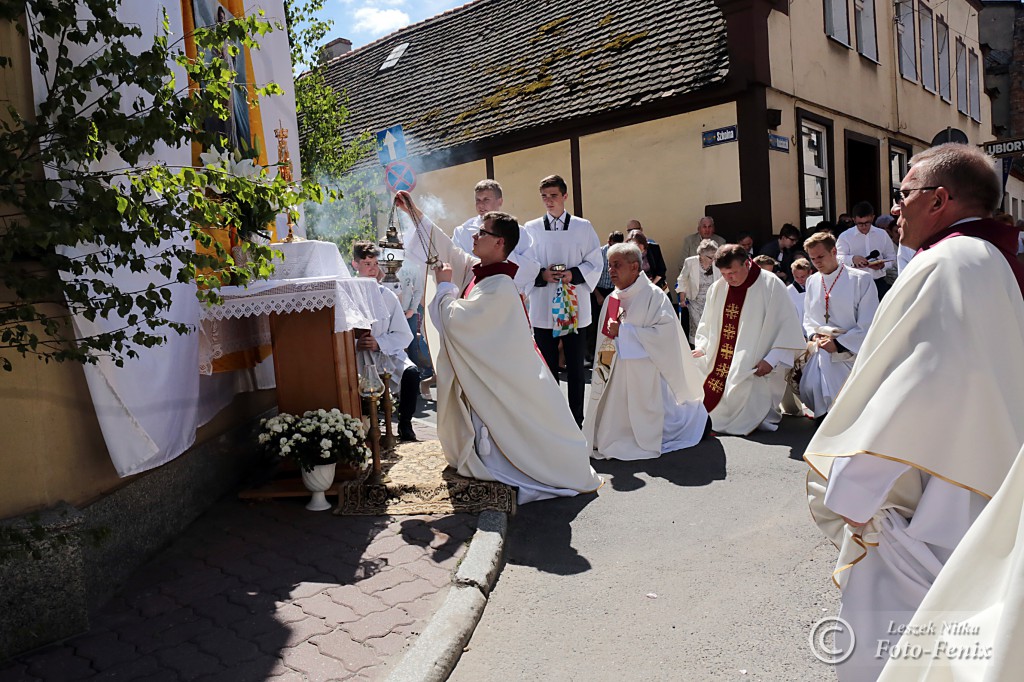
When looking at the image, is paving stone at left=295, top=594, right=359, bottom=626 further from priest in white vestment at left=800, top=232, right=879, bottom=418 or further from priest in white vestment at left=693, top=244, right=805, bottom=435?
priest in white vestment at left=800, top=232, right=879, bottom=418

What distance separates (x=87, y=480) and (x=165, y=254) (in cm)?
162

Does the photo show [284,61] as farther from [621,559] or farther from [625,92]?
[625,92]

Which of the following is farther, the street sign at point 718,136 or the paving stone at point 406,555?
the street sign at point 718,136

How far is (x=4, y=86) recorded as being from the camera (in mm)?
3656

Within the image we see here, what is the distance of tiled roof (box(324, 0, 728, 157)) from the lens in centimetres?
1398

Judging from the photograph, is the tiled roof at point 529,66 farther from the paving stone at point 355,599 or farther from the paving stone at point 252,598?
the paving stone at point 252,598

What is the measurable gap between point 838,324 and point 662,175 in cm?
657

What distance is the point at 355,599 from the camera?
394cm

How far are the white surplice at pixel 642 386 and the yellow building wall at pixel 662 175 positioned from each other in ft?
21.6

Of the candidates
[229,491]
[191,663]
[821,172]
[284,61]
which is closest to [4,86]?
[191,663]

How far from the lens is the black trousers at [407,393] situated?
7.34m

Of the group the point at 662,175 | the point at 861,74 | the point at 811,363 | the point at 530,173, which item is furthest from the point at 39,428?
the point at 861,74

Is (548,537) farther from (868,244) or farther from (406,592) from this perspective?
(868,244)

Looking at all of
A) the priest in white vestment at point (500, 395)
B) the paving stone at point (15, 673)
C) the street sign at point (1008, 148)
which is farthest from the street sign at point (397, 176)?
the street sign at point (1008, 148)
